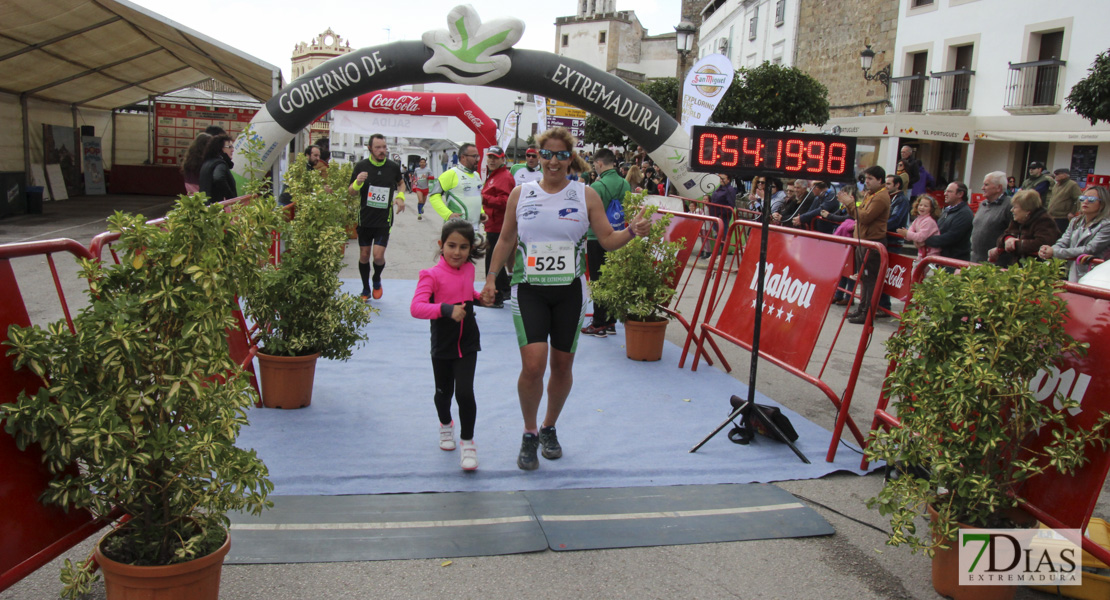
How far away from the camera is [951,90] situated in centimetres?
2258

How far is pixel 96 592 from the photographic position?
3.11 m

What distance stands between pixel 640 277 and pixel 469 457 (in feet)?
10.4

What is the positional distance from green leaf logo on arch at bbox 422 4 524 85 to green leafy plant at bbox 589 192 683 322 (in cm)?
361

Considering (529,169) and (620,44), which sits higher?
(620,44)

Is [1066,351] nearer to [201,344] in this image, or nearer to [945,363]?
[945,363]

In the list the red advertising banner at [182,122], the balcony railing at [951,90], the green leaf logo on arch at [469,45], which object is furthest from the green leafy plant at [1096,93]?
the red advertising banner at [182,122]

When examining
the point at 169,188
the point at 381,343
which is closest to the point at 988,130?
the point at 381,343

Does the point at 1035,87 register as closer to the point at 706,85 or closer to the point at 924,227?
the point at 706,85

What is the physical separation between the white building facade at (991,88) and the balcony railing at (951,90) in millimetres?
28

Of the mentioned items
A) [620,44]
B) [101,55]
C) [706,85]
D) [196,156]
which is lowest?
[196,156]

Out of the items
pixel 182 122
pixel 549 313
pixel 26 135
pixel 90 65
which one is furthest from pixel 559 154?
pixel 182 122

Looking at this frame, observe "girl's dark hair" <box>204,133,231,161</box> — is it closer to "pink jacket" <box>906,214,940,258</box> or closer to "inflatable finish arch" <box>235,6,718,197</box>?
"inflatable finish arch" <box>235,6,718,197</box>

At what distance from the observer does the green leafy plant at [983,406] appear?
126 inches

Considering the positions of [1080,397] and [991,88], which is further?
[991,88]
